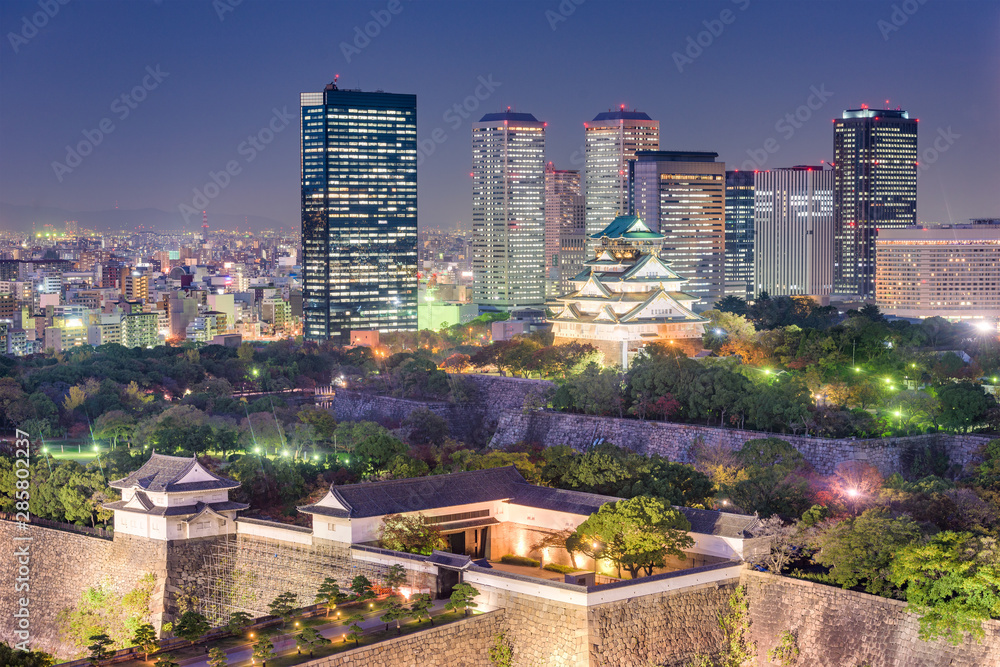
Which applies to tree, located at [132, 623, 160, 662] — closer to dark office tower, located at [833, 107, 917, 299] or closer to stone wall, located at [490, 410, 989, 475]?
stone wall, located at [490, 410, 989, 475]

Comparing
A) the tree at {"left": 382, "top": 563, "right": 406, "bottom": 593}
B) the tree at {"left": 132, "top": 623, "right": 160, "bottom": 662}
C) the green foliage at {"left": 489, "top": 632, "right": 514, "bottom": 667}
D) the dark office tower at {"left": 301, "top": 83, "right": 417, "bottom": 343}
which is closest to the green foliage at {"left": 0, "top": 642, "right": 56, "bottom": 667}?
the tree at {"left": 132, "top": 623, "right": 160, "bottom": 662}

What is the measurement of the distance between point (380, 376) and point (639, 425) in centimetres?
1574

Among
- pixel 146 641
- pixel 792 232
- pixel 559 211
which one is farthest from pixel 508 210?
pixel 146 641

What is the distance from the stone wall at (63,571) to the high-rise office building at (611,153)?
8022 centimetres

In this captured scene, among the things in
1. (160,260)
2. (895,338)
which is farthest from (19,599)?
(160,260)

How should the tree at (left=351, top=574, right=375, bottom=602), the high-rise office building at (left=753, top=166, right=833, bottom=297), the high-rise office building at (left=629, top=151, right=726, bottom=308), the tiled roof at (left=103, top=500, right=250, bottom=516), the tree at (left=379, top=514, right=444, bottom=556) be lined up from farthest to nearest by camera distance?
the high-rise office building at (left=753, top=166, right=833, bottom=297) < the high-rise office building at (left=629, top=151, right=726, bottom=308) < the tiled roof at (left=103, top=500, right=250, bottom=516) < the tree at (left=379, top=514, right=444, bottom=556) < the tree at (left=351, top=574, right=375, bottom=602)

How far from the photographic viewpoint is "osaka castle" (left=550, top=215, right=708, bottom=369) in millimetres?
42344

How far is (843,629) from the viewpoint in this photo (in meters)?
22.1

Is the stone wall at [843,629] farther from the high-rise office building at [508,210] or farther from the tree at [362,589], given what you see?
the high-rise office building at [508,210]

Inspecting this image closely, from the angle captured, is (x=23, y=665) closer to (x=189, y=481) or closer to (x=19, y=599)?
(x=189, y=481)

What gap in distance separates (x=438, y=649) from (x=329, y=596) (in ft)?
8.14

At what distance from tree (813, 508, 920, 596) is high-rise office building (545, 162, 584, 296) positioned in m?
98.9

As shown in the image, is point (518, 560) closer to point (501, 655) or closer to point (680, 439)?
point (501, 655)

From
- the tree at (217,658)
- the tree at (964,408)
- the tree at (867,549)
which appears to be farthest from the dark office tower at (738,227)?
the tree at (217,658)
